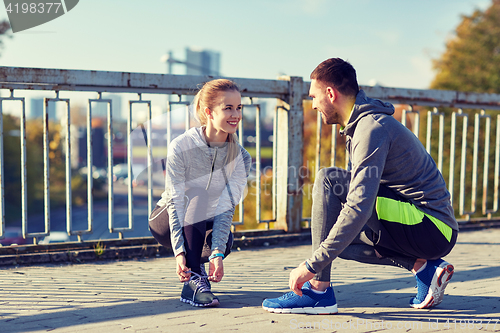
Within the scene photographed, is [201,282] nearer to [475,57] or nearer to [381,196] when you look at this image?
[381,196]

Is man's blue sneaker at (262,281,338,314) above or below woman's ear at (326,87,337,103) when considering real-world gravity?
below

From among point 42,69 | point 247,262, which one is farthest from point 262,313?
point 42,69

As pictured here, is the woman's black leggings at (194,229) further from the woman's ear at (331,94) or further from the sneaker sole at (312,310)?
the woman's ear at (331,94)

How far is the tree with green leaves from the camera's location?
27484 millimetres

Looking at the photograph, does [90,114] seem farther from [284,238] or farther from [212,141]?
[284,238]

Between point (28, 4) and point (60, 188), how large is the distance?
49119mm

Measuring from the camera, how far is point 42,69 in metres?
3.59

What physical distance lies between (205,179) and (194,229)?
36 centimetres

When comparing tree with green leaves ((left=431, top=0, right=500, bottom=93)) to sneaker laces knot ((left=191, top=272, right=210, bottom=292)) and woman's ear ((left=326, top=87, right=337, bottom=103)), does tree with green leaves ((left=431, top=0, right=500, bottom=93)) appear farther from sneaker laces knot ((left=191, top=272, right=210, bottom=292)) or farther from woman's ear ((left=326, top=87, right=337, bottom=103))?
sneaker laces knot ((left=191, top=272, right=210, bottom=292))

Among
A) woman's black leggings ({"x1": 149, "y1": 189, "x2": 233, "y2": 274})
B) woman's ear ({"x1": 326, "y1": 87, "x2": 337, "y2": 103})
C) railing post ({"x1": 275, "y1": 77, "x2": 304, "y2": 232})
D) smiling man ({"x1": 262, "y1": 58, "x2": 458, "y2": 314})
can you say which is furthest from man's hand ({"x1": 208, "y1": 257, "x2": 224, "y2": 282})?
railing post ({"x1": 275, "y1": 77, "x2": 304, "y2": 232})

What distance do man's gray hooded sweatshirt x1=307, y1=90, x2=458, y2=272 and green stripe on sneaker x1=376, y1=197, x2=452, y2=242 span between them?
4 cm

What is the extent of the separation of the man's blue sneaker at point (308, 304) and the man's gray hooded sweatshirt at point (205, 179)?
0.44 metres

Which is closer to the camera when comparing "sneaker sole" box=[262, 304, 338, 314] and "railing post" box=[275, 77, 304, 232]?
"sneaker sole" box=[262, 304, 338, 314]

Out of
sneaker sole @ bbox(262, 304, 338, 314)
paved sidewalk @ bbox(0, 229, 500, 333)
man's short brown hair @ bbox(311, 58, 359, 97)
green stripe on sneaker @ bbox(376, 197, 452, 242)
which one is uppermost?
man's short brown hair @ bbox(311, 58, 359, 97)
